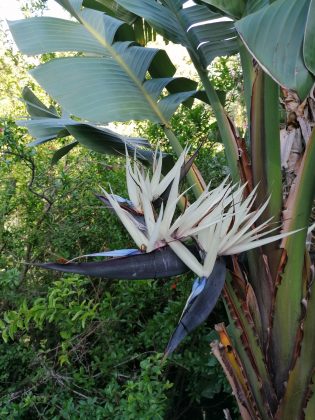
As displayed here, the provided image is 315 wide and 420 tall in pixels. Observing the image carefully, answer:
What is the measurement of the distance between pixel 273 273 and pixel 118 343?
0.88m

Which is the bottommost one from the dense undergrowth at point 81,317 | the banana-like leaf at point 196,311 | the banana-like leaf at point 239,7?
the dense undergrowth at point 81,317

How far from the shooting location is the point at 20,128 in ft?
7.33

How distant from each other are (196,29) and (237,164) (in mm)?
565

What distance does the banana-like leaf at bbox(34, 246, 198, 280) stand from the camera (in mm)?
986

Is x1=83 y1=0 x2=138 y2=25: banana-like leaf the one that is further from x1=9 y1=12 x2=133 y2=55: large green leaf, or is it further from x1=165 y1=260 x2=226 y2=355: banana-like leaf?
x1=165 y1=260 x2=226 y2=355: banana-like leaf

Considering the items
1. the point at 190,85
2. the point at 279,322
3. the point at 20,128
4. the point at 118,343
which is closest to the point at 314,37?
the point at 279,322

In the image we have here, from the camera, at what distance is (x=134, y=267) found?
1.02 m

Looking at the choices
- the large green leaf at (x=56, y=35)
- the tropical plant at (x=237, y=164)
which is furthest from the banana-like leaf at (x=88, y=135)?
the large green leaf at (x=56, y=35)

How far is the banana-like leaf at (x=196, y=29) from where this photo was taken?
1.62m

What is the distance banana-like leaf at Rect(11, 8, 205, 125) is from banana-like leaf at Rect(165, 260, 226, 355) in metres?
0.62

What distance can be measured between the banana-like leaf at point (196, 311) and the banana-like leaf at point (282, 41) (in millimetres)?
482

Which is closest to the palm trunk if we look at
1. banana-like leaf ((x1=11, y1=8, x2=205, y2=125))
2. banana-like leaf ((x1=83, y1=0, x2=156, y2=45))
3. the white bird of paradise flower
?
the white bird of paradise flower

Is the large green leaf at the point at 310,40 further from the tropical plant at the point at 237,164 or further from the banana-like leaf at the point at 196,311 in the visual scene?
the banana-like leaf at the point at 196,311

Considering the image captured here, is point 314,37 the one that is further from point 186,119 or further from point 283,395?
point 186,119
